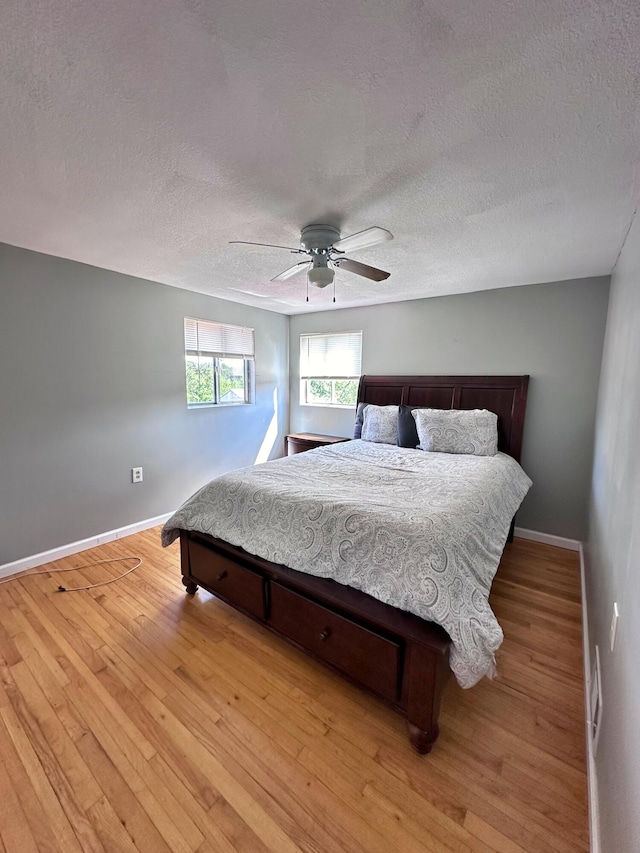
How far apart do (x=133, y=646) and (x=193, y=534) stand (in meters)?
0.64

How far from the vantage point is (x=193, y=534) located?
225 cm

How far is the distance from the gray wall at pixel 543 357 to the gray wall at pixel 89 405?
7.73 ft

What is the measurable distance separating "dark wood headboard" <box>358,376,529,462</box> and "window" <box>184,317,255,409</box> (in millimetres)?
1460

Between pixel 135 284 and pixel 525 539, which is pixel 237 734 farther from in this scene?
pixel 135 284

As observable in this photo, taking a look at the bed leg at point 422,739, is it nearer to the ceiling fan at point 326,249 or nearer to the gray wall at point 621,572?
the gray wall at point 621,572

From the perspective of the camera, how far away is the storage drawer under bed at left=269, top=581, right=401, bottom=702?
1.45 meters

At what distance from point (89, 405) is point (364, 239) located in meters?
2.54

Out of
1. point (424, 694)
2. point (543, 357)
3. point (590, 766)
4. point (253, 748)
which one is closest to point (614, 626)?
point (590, 766)

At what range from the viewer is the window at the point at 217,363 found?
3.70m

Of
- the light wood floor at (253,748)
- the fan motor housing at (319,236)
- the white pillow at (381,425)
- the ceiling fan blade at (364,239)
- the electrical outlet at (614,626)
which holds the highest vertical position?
the fan motor housing at (319,236)

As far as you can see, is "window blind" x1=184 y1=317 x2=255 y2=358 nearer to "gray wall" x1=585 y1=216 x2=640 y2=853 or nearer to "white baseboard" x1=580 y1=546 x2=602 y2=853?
"gray wall" x1=585 y1=216 x2=640 y2=853

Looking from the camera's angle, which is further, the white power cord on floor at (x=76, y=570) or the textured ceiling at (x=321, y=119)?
the white power cord on floor at (x=76, y=570)

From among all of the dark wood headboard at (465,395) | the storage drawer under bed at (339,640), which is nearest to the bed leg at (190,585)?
the storage drawer under bed at (339,640)

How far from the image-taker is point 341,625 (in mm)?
1580
